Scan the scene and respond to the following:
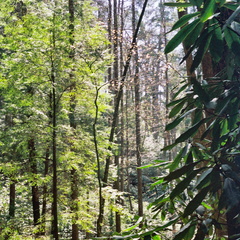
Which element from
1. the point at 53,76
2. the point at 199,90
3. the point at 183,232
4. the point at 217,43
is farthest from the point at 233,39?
the point at 53,76

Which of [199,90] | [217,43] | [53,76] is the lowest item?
[199,90]

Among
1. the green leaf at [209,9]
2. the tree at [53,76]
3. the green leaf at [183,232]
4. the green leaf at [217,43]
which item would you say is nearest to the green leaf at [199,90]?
the green leaf at [217,43]

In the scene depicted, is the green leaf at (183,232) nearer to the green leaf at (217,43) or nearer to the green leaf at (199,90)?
the green leaf at (199,90)

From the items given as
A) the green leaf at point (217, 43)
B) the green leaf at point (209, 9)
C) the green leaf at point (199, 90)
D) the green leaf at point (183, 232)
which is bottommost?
the green leaf at point (183, 232)

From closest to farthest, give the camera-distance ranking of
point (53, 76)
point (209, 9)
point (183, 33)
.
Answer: point (209, 9), point (183, 33), point (53, 76)

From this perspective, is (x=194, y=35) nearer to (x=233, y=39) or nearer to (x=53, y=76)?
(x=233, y=39)

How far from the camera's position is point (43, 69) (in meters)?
4.90

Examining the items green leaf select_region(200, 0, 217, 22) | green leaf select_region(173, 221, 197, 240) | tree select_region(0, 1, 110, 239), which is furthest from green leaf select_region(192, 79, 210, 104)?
tree select_region(0, 1, 110, 239)

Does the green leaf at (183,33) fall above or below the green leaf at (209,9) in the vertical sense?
below

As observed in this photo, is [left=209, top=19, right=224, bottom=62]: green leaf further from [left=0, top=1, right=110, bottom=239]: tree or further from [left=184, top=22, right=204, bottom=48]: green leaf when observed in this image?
[left=0, top=1, right=110, bottom=239]: tree

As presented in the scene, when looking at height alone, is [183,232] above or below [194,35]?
below

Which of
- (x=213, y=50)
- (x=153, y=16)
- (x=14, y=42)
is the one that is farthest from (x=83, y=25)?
(x=153, y=16)

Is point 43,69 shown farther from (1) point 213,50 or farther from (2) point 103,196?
(1) point 213,50

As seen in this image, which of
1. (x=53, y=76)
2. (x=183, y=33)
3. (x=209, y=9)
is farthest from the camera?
(x=53, y=76)
